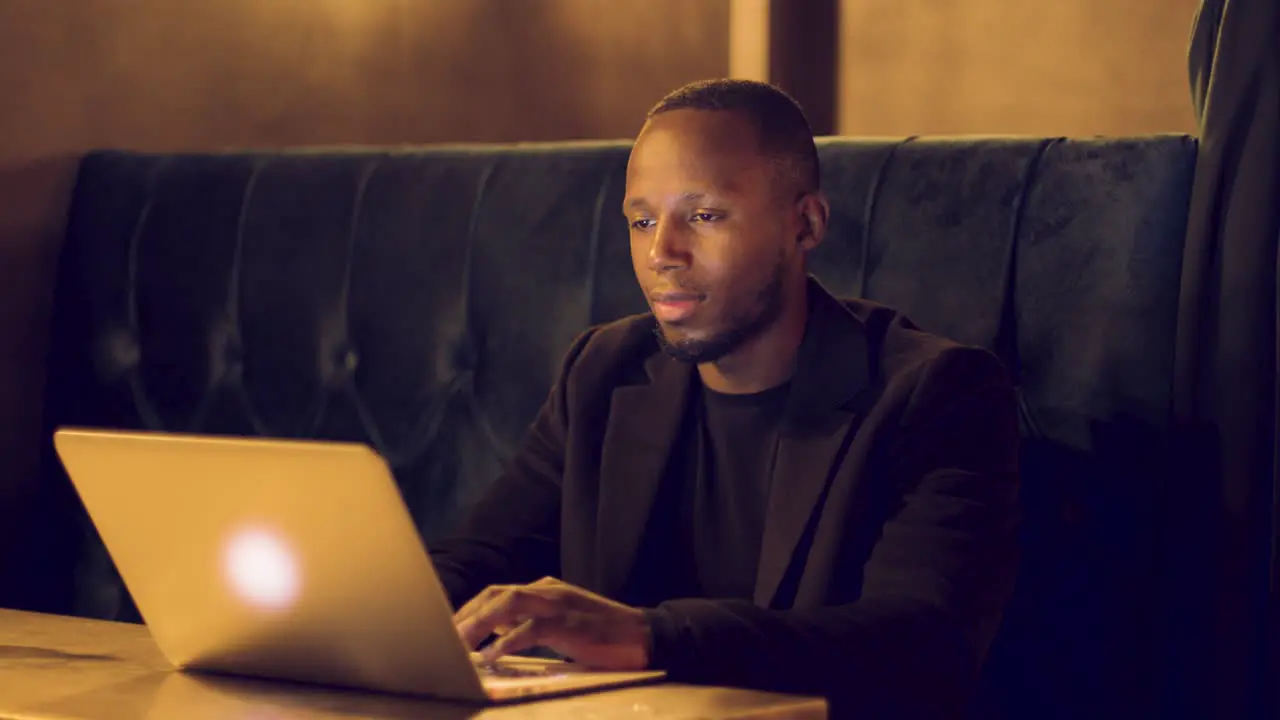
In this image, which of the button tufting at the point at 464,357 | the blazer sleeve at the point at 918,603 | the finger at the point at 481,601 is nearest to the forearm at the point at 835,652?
the blazer sleeve at the point at 918,603

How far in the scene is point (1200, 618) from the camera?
66.2 inches

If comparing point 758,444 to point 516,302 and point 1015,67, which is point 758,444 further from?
point 1015,67

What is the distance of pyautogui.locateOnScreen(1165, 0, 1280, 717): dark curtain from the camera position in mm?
1657

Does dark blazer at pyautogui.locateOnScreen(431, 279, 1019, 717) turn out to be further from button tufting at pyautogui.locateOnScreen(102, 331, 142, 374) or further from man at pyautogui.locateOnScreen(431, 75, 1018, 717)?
button tufting at pyautogui.locateOnScreen(102, 331, 142, 374)

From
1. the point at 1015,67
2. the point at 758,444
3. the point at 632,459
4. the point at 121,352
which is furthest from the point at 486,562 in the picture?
the point at 1015,67

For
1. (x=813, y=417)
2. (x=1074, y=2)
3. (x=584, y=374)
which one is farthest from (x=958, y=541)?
(x=1074, y=2)

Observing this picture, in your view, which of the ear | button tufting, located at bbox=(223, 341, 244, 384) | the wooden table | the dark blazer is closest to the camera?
the wooden table

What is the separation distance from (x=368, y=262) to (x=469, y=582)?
629 mm

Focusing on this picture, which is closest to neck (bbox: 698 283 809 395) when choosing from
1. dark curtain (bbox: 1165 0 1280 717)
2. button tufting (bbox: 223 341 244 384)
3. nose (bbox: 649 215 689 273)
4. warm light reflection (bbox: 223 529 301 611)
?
nose (bbox: 649 215 689 273)

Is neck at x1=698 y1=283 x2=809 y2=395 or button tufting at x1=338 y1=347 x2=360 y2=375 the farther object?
button tufting at x1=338 y1=347 x2=360 y2=375

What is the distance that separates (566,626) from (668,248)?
0.53 m

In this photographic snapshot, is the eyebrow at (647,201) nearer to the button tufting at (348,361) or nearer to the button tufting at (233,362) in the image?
the button tufting at (348,361)

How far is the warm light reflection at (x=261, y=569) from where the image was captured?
1.10 metres

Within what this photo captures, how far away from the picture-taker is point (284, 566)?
3.63 feet
